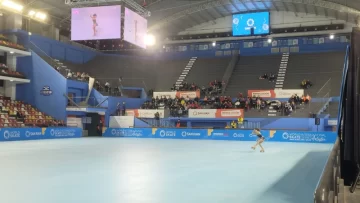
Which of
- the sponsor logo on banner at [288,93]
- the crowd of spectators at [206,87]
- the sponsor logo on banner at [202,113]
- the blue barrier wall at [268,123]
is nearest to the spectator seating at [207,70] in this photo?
the crowd of spectators at [206,87]

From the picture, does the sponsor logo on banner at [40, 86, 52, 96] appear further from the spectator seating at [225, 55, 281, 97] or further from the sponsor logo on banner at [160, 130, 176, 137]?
the spectator seating at [225, 55, 281, 97]

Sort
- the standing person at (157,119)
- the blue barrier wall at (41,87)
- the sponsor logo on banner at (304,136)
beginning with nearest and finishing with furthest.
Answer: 1. the sponsor logo on banner at (304,136)
2. the blue barrier wall at (41,87)
3. the standing person at (157,119)

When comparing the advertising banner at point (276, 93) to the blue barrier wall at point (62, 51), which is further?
the blue barrier wall at point (62, 51)

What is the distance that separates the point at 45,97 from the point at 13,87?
3631 millimetres

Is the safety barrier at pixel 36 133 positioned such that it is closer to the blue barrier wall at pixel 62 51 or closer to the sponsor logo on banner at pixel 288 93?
the blue barrier wall at pixel 62 51

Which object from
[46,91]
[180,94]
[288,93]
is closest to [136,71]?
[180,94]

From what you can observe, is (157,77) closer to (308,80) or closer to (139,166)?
(308,80)

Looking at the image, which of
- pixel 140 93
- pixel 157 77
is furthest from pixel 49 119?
pixel 157 77

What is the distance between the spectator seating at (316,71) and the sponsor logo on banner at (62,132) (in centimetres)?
2300

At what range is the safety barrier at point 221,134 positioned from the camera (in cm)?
2878

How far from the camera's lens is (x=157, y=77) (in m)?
47.0

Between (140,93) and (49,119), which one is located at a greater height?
(140,93)

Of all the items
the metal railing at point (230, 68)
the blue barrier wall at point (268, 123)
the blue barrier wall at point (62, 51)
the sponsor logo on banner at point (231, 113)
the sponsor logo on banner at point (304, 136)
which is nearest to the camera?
the sponsor logo on banner at point (304, 136)

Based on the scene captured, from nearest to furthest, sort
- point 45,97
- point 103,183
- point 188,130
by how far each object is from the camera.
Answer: point 103,183
point 188,130
point 45,97
